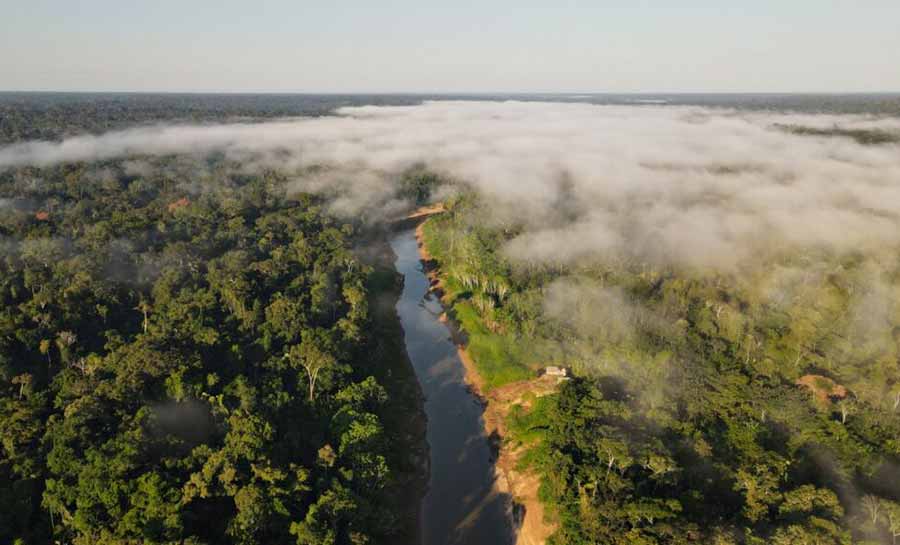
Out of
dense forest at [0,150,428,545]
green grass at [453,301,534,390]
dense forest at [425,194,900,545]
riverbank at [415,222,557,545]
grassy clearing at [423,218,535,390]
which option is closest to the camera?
dense forest at [0,150,428,545]

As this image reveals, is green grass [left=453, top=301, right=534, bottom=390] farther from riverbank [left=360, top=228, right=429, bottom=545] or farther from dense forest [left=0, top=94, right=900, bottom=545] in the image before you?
riverbank [left=360, top=228, right=429, bottom=545]

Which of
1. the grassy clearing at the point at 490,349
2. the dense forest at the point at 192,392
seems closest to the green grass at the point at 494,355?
the grassy clearing at the point at 490,349

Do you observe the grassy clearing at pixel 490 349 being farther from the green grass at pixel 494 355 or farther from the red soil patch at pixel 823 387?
the red soil patch at pixel 823 387

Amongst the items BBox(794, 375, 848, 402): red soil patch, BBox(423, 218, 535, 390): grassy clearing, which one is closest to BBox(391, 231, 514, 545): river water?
BBox(423, 218, 535, 390): grassy clearing

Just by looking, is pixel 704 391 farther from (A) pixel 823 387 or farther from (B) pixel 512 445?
(B) pixel 512 445

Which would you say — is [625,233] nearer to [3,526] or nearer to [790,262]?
[790,262]

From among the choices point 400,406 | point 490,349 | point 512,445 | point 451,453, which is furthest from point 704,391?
point 400,406
